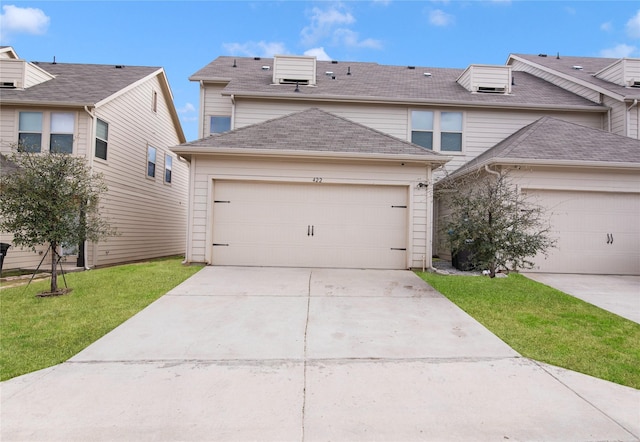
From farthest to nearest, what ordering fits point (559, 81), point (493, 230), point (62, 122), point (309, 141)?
1. point (559, 81)
2. point (62, 122)
3. point (309, 141)
4. point (493, 230)

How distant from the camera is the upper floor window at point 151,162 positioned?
14.3m

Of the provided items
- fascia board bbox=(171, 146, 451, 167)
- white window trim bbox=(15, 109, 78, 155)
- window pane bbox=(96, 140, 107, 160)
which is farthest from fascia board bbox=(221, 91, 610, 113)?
white window trim bbox=(15, 109, 78, 155)

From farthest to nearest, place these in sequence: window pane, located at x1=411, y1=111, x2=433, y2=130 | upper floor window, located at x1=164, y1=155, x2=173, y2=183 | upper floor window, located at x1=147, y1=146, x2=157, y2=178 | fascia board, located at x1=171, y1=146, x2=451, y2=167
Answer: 1. upper floor window, located at x1=164, y1=155, x2=173, y2=183
2. upper floor window, located at x1=147, y1=146, x2=157, y2=178
3. window pane, located at x1=411, y1=111, x2=433, y2=130
4. fascia board, located at x1=171, y1=146, x2=451, y2=167

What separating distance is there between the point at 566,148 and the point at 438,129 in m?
3.92

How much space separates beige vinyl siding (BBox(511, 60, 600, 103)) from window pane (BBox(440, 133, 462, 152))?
4876 millimetres

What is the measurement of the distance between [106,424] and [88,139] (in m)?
10.5

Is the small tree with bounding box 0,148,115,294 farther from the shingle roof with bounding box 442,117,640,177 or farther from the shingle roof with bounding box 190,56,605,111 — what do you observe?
the shingle roof with bounding box 442,117,640,177

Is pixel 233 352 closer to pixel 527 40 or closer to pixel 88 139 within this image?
pixel 88 139

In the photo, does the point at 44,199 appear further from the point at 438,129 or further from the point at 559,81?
the point at 559,81

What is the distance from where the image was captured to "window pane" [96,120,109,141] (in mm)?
11055

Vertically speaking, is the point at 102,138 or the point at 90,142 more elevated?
the point at 102,138

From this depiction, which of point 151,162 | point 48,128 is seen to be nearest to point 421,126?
point 151,162

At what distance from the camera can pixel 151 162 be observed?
14.6 m

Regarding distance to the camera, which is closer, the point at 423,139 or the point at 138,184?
the point at 423,139
